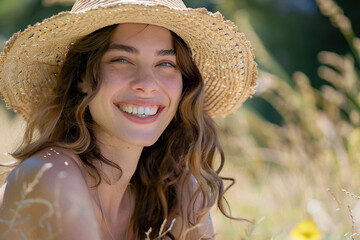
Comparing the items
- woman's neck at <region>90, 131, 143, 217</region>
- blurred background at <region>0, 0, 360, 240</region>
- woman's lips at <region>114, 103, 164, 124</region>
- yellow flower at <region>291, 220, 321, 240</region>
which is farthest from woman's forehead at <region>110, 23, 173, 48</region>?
yellow flower at <region>291, 220, 321, 240</region>

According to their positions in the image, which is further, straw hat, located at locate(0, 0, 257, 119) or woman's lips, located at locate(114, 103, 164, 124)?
woman's lips, located at locate(114, 103, 164, 124)

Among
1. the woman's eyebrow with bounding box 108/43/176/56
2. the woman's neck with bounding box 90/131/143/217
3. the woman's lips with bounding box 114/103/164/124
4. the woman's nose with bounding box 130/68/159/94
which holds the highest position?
the woman's eyebrow with bounding box 108/43/176/56

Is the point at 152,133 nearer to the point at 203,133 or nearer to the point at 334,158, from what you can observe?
the point at 203,133

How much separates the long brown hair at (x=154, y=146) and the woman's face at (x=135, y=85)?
0.05m

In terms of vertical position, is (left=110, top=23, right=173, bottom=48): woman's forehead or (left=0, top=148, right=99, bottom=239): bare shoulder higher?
(left=110, top=23, right=173, bottom=48): woman's forehead

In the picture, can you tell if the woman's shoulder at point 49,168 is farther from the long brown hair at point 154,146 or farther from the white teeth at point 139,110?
the white teeth at point 139,110

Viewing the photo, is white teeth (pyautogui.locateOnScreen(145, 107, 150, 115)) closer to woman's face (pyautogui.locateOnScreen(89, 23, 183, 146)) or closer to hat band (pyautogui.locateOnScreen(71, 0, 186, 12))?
woman's face (pyautogui.locateOnScreen(89, 23, 183, 146))

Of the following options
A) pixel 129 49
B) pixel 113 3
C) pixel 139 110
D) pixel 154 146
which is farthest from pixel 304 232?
pixel 113 3

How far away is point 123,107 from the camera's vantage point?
7.95 ft

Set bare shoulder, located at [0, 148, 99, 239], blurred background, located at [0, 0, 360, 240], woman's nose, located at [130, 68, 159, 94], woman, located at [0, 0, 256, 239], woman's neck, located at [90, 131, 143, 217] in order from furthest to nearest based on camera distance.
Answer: blurred background, located at [0, 0, 360, 240]
woman's neck, located at [90, 131, 143, 217]
woman's nose, located at [130, 68, 159, 94]
woman, located at [0, 0, 256, 239]
bare shoulder, located at [0, 148, 99, 239]

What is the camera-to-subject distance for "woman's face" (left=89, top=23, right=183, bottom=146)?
7.87 feet

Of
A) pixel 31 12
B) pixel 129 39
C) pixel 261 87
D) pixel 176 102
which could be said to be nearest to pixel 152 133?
pixel 176 102

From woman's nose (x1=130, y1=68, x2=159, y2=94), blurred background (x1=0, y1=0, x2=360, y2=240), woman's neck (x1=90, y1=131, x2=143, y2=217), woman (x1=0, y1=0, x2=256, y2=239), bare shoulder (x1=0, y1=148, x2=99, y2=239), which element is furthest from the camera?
blurred background (x1=0, y1=0, x2=360, y2=240)

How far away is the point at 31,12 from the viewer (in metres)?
6.68
